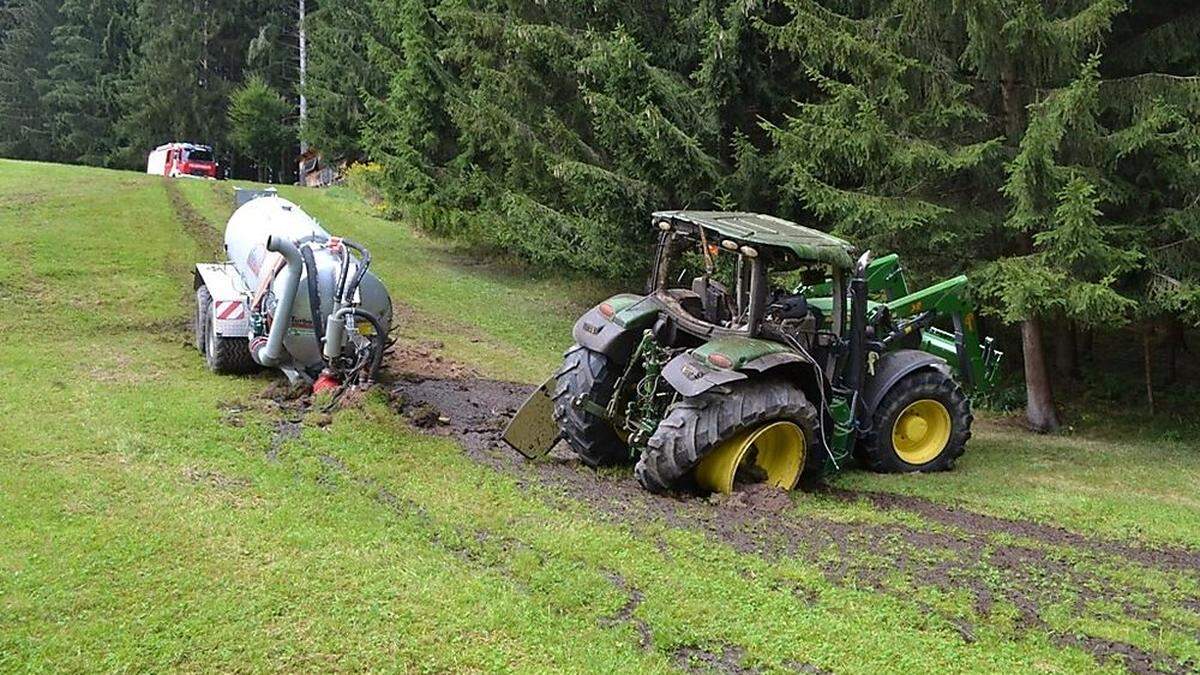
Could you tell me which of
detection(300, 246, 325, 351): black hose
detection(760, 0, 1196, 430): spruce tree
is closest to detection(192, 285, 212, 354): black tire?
detection(300, 246, 325, 351): black hose

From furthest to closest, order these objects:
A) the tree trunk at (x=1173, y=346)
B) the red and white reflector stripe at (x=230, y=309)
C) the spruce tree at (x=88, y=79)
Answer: the spruce tree at (x=88, y=79) → the tree trunk at (x=1173, y=346) → the red and white reflector stripe at (x=230, y=309)

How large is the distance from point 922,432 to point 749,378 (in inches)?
85.5

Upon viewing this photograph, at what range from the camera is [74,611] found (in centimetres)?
428

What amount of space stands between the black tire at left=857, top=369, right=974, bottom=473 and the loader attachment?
8.64 ft

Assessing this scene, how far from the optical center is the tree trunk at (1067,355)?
12867mm

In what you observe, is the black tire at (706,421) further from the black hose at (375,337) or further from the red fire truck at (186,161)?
the red fire truck at (186,161)

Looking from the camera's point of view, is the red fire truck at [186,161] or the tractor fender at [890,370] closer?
the tractor fender at [890,370]

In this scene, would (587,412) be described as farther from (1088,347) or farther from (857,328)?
(1088,347)

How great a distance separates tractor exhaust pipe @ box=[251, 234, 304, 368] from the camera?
8907 millimetres

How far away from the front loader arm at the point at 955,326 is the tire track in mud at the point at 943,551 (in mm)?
2134

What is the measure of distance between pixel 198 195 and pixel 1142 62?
838 inches

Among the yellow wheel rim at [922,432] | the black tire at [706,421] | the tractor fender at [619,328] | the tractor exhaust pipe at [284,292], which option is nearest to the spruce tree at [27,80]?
the tractor exhaust pipe at [284,292]

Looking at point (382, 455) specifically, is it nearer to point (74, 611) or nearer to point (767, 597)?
point (74, 611)

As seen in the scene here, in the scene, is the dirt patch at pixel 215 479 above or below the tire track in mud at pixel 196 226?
below
